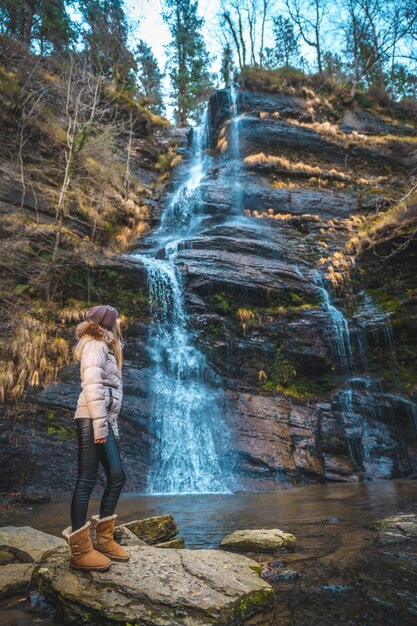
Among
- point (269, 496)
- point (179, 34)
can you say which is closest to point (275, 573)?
point (269, 496)

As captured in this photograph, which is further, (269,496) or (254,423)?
(254,423)

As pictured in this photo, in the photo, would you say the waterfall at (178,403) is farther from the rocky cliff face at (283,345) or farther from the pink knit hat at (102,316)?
the pink knit hat at (102,316)

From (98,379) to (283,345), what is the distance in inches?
399

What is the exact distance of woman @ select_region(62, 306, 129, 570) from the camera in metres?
2.86

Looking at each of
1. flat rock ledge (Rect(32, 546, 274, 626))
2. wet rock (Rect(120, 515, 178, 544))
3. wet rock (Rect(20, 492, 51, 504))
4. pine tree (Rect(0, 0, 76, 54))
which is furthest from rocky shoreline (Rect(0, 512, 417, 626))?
pine tree (Rect(0, 0, 76, 54))

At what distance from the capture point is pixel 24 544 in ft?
13.1

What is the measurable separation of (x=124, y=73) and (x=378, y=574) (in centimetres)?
3037

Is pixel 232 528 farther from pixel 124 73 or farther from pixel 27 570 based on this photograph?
pixel 124 73

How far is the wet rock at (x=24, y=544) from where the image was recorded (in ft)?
12.4

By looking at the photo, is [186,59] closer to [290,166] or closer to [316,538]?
[290,166]

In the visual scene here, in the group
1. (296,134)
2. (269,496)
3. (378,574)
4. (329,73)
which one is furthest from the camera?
(329,73)

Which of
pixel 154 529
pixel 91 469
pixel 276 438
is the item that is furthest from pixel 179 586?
pixel 276 438

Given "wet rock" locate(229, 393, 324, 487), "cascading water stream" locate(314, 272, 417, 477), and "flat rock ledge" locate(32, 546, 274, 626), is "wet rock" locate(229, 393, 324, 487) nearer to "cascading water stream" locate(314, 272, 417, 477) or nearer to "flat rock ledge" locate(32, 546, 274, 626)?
"cascading water stream" locate(314, 272, 417, 477)

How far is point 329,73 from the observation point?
2905cm
